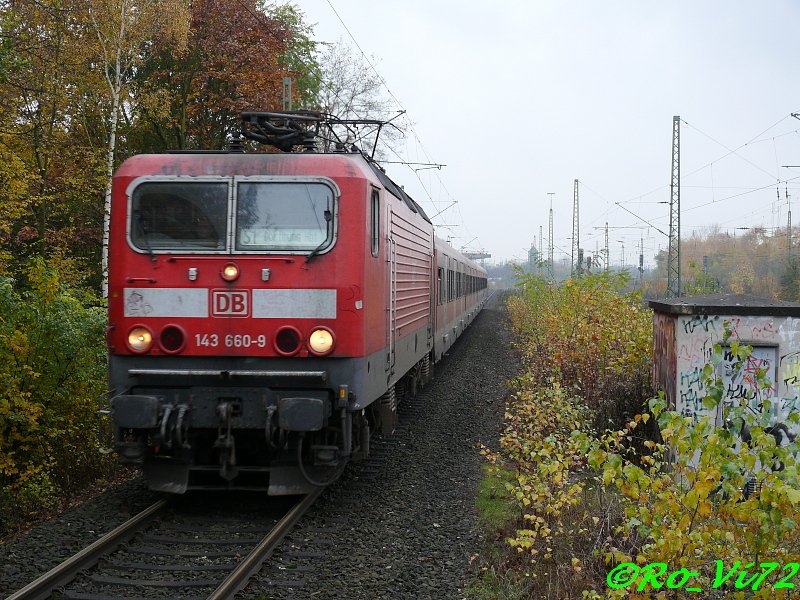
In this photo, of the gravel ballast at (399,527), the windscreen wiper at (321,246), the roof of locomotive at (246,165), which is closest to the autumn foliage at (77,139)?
the roof of locomotive at (246,165)

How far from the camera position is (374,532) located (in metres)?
6.42

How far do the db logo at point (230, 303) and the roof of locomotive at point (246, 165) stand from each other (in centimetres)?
104

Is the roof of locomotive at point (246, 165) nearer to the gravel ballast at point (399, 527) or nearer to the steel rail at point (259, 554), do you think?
the steel rail at point (259, 554)

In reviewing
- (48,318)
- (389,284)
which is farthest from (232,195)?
(48,318)

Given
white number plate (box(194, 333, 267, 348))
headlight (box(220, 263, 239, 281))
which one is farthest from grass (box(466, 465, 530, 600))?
headlight (box(220, 263, 239, 281))

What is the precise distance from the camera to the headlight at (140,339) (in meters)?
6.50

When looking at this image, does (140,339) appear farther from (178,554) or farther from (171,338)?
(178,554)

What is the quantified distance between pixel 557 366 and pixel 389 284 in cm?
439

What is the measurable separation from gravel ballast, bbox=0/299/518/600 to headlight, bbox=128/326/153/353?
142cm

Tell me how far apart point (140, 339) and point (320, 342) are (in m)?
1.51

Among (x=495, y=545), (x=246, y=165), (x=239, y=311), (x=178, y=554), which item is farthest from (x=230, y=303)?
(x=495, y=545)

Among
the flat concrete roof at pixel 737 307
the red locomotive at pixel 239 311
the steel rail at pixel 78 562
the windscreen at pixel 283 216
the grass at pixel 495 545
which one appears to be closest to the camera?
the steel rail at pixel 78 562

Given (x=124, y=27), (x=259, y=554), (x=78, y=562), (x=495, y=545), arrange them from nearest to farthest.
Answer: (x=78, y=562) < (x=259, y=554) < (x=495, y=545) < (x=124, y=27)

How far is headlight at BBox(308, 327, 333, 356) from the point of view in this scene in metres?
6.44
